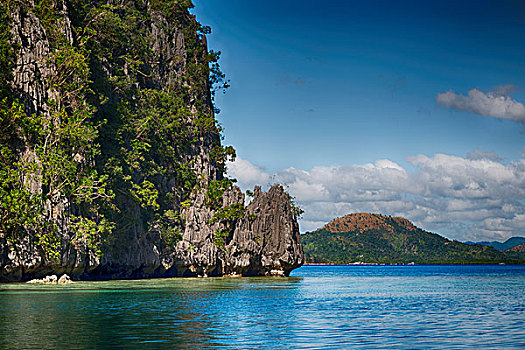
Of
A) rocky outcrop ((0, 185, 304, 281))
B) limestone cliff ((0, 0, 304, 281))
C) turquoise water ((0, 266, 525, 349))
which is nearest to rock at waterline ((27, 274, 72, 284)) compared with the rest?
limestone cliff ((0, 0, 304, 281))

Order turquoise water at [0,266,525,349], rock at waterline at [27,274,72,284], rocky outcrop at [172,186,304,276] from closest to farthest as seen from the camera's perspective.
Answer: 1. turquoise water at [0,266,525,349]
2. rock at waterline at [27,274,72,284]
3. rocky outcrop at [172,186,304,276]

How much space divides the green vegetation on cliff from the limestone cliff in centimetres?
14

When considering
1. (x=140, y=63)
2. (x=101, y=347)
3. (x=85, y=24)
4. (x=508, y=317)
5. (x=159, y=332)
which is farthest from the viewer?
(x=140, y=63)

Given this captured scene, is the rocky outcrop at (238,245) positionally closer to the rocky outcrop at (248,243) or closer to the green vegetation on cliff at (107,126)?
the rocky outcrop at (248,243)

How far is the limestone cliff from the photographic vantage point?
4622cm

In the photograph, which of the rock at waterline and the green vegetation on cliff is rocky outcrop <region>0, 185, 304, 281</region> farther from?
the rock at waterline

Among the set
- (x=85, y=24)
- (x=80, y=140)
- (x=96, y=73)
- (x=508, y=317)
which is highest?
(x=85, y=24)

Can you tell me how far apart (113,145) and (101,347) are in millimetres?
47631

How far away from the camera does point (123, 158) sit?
203 ft

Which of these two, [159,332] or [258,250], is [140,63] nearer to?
[258,250]

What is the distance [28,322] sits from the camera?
854 inches

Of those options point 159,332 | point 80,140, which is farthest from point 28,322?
point 80,140

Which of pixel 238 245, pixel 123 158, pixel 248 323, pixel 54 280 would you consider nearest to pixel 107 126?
pixel 123 158

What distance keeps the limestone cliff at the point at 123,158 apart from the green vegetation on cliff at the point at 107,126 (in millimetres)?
136
